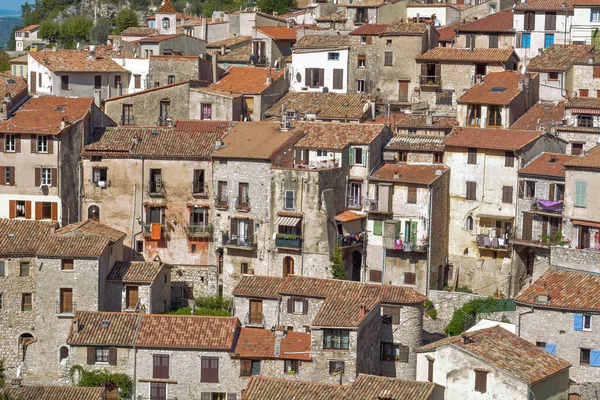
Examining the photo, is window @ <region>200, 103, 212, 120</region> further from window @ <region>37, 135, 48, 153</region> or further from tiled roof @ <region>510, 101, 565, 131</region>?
tiled roof @ <region>510, 101, 565, 131</region>

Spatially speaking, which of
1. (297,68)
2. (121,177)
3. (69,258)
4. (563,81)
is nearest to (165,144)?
(121,177)

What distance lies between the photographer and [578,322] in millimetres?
70062

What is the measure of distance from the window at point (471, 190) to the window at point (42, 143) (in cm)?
2325

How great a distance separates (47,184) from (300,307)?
1769cm

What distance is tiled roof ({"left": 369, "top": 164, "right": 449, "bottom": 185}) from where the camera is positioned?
3123 inches

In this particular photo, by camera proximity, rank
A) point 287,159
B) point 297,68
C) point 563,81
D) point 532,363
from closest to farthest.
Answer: point 532,363, point 287,159, point 563,81, point 297,68

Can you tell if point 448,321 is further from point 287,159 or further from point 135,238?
point 135,238

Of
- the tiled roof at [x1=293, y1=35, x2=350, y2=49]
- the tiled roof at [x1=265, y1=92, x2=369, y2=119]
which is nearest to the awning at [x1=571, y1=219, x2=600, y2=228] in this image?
the tiled roof at [x1=265, y1=92, x2=369, y2=119]

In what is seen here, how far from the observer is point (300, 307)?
73938 millimetres

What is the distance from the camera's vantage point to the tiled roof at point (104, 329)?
240ft

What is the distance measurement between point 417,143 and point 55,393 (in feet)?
80.5

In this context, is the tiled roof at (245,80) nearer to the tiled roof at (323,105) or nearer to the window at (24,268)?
the tiled roof at (323,105)

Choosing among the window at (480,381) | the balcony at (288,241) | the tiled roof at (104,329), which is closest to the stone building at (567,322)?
the window at (480,381)

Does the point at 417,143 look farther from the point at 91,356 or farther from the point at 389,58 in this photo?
the point at 91,356
